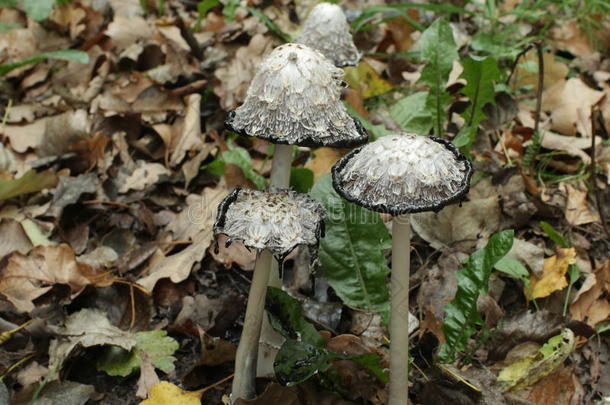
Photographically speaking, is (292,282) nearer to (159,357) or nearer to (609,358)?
(159,357)

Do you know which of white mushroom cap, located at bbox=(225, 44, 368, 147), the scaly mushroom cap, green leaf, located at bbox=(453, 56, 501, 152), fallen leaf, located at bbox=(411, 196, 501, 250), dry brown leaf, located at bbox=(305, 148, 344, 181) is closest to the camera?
the scaly mushroom cap

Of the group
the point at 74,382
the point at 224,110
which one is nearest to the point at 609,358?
the point at 74,382

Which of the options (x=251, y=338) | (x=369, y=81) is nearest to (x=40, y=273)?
(x=251, y=338)

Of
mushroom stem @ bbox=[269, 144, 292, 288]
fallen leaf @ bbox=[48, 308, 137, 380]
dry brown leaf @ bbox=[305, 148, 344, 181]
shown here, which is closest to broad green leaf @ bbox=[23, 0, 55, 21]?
dry brown leaf @ bbox=[305, 148, 344, 181]

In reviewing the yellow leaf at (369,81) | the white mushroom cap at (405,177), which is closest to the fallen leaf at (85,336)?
the white mushroom cap at (405,177)

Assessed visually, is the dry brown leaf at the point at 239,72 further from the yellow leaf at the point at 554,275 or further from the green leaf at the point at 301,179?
the yellow leaf at the point at 554,275

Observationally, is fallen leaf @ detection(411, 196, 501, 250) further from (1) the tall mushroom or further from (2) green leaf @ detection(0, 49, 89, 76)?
(2) green leaf @ detection(0, 49, 89, 76)

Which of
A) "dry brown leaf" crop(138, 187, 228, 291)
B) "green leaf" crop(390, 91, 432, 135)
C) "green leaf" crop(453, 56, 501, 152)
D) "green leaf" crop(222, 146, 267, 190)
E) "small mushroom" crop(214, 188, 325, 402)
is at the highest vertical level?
"small mushroom" crop(214, 188, 325, 402)
